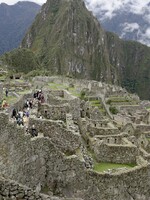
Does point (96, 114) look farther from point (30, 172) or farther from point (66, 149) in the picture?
point (30, 172)

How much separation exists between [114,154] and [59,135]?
3.53 meters

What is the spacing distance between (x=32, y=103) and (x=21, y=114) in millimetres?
2744

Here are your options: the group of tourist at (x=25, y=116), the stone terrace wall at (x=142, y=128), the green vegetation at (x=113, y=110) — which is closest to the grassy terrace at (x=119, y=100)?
the green vegetation at (x=113, y=110)

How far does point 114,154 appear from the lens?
18.5 m

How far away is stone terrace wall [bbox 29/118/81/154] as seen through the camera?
15.9 m

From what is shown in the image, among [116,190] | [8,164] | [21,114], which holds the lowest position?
[116,190]

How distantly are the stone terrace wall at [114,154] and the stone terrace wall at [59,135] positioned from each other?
254 centimetres

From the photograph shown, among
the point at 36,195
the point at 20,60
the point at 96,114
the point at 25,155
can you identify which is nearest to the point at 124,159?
the point at 25,155

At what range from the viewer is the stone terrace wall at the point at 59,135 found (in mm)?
15867

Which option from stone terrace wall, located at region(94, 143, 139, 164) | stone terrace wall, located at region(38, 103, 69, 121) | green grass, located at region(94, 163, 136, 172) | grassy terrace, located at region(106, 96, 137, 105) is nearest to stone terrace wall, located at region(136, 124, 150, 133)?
stone terrace wall, located at region(38, 103, 69, 121)

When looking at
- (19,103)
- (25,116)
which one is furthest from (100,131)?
(25,116)

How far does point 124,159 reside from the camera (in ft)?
60.6

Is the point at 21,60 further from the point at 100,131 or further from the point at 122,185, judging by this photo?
the point at 122,185

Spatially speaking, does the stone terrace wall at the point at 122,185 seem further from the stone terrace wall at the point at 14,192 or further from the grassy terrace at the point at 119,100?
the grassy terrace at the point at 119,100
